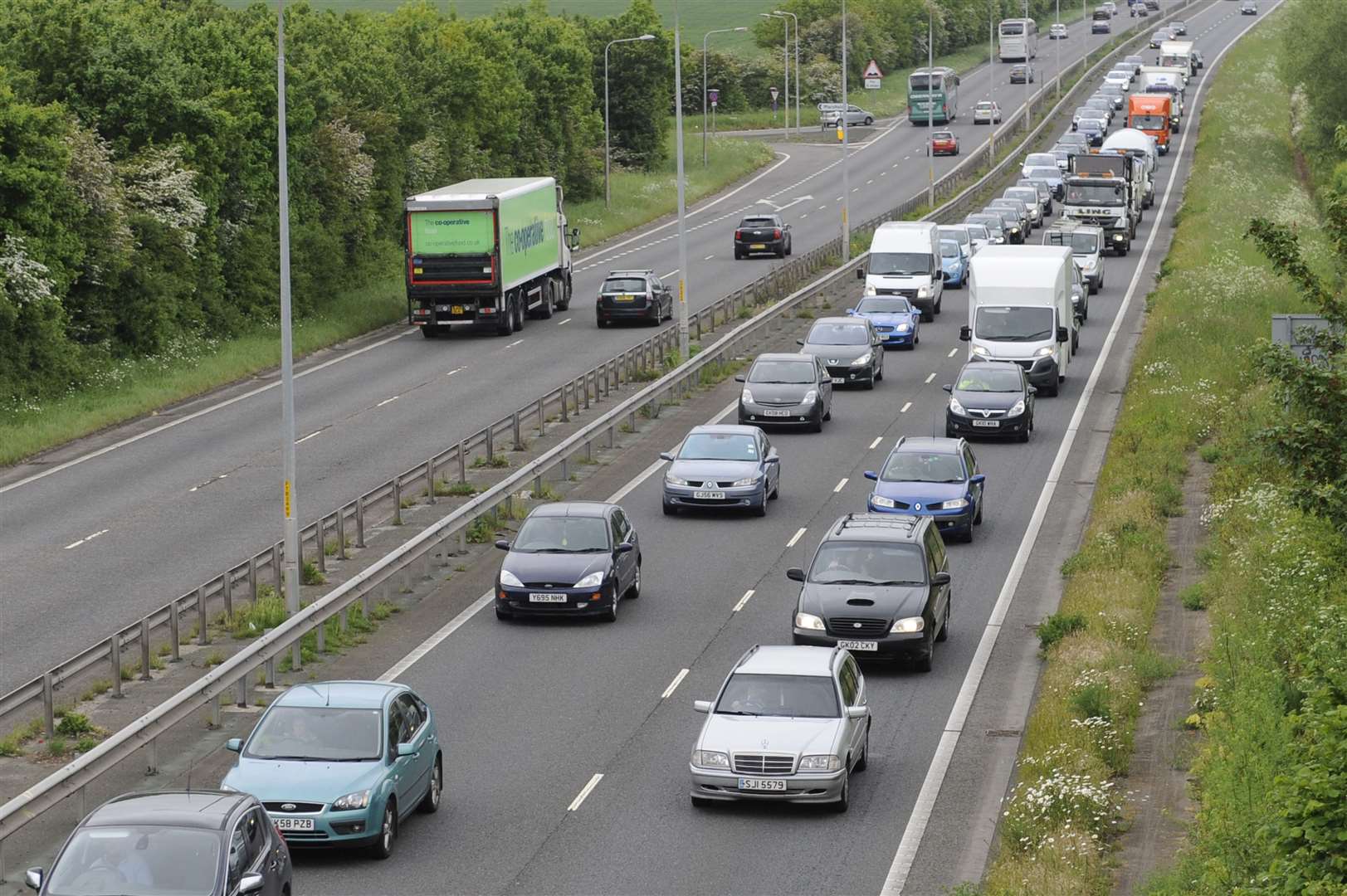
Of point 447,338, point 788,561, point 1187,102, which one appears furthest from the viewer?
point 1187,102

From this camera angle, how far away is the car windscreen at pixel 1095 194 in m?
69.1

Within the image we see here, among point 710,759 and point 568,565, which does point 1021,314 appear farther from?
point 710,759

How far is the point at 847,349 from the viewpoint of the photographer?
4541 cm

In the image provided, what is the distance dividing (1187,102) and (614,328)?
2960 inches

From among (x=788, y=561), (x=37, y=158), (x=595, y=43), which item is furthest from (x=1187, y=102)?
(x=788, y=561)

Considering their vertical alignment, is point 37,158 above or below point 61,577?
above

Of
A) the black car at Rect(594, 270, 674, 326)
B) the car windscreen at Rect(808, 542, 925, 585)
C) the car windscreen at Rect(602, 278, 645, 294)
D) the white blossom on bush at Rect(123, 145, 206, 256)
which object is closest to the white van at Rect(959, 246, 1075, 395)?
the black car at Rect(594, 270, 674, 326)

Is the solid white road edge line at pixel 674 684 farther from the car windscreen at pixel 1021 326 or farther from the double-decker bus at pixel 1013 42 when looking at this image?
the double-decker bus at pixel 1013 42

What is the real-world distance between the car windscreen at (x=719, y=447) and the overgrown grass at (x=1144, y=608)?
231 inches

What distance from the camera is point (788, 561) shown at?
97.0ft

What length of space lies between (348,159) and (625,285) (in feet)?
36.0

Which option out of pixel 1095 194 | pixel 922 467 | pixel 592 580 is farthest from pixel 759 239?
pixel 592 580

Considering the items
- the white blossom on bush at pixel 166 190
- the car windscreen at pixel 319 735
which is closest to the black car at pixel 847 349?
the white blossom on bush at pixel 166 190

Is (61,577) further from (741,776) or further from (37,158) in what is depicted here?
(37,158)
